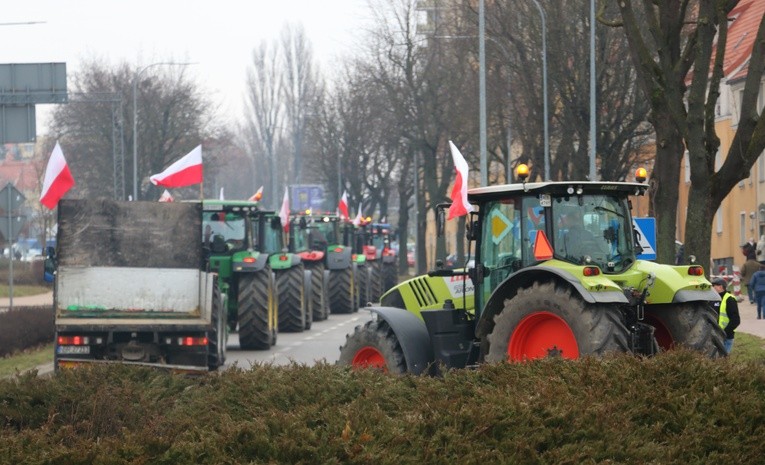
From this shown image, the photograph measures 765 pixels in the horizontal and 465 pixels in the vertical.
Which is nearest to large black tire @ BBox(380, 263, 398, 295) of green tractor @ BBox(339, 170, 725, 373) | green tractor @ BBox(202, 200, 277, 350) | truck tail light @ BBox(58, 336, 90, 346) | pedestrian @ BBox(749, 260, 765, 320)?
pedestrian @ BBox(749, 260, 765, 320)

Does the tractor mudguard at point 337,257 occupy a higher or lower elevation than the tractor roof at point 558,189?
lower

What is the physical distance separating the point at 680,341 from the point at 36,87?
26267mm

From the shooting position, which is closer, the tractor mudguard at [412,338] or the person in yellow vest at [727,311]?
the tractor mudguard at [412,338]

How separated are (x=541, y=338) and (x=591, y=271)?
2.26 ft

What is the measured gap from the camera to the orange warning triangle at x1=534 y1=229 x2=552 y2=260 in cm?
1197

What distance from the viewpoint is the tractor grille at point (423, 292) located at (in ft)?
45.3

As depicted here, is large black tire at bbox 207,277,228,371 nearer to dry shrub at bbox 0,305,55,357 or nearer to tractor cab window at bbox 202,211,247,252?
tractor cab window at bbox 202,211,247,252

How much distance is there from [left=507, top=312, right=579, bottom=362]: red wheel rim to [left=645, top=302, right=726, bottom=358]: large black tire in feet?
2.88

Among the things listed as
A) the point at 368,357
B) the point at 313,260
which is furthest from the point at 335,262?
the point at 368,357

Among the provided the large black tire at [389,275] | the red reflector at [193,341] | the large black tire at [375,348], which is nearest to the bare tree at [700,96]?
the red reflector at [193,341]

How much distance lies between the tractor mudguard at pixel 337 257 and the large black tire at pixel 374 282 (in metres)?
4.78

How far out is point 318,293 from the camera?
113ft

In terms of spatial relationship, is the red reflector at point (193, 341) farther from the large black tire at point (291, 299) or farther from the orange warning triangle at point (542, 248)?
the large black tire at point (291, 299)

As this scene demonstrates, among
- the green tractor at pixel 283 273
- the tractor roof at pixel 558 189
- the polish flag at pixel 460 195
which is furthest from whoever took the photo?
the green tractor at pixel 283 273
